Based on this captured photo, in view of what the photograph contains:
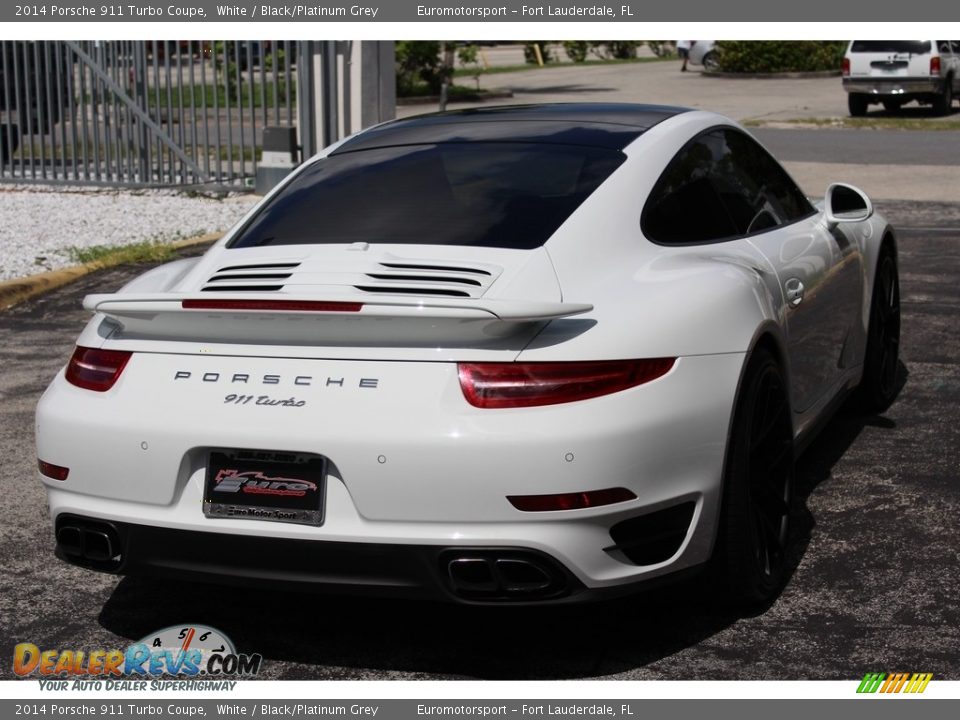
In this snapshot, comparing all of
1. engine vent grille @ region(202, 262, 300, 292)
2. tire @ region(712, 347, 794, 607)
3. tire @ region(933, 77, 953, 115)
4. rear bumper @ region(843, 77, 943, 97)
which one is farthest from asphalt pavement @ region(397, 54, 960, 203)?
engine vent grille @ region(202, 262, 300, 292)

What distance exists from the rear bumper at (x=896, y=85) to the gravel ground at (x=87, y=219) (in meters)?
16.9

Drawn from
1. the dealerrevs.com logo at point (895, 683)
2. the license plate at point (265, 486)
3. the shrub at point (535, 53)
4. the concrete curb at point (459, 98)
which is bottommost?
the shrub at point (535, 53)

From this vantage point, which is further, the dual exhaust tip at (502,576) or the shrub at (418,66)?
the shrub at (418,66)

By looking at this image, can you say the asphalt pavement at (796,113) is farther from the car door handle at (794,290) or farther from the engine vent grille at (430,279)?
the engine vent grille at (430,279)

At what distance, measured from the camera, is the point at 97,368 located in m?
4.04

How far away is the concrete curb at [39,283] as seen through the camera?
387 inches

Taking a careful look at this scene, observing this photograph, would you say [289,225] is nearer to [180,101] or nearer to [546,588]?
[546,588]

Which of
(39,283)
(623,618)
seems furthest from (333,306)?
(39,283)

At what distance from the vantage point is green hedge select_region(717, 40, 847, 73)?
41.1m

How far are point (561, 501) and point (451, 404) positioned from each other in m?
0.36

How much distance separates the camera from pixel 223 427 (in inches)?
146

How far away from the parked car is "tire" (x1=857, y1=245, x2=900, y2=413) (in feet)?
121

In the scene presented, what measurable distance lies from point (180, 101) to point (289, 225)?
11.2 m

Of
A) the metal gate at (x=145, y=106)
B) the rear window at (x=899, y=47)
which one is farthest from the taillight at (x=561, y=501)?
the rear window at (x=899, y=47)
